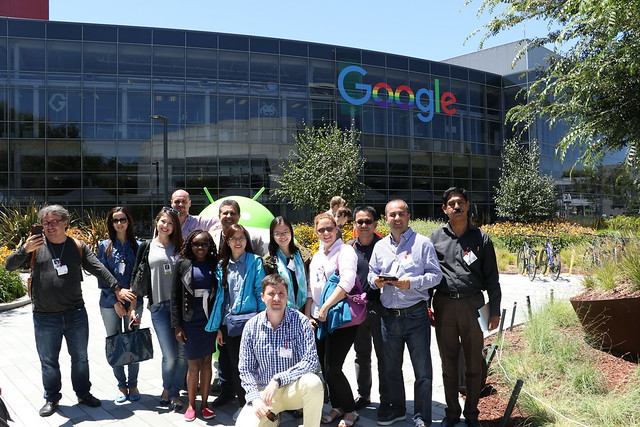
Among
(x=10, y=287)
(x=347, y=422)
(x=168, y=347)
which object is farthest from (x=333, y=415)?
(x=10, y=287)

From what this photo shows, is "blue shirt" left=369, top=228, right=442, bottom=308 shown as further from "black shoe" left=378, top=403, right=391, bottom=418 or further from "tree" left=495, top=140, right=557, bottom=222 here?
"tree" left=495, top=140, right=557, bottom=222

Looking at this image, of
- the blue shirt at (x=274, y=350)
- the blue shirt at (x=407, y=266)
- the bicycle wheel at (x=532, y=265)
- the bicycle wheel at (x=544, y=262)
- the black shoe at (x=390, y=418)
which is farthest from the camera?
the bicycle wheel at (x=544, y=262)

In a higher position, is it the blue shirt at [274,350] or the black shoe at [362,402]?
the blue shirt at [274,350]

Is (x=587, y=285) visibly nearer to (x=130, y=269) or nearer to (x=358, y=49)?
(x=130, y=269)

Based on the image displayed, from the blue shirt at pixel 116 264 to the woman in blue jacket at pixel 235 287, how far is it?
1.19m

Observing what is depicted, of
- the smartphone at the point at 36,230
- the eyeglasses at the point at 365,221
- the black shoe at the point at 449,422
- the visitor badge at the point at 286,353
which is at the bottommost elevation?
the black shoe at the point at 449,422

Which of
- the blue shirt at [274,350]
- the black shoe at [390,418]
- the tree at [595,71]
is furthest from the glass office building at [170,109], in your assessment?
the blue shirt at [274,350]

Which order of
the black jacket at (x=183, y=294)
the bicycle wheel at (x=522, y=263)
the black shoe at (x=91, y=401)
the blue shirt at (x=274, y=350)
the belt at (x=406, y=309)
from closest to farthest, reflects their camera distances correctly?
1. the blue shirt at (x=274, y=350)
2. the belt at (x=406, y=309)
3. the black jacket at (x=183, y=294)
4. the black shoe at (x=91, y=401)
5. the bicycle wheel at (x=522, y=263)

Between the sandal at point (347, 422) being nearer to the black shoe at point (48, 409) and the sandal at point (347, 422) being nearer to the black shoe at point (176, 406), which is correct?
the black shoe at point (176, 406)

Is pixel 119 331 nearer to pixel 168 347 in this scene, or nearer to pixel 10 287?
pixel 168 347

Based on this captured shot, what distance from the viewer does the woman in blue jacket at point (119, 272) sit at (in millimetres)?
5125

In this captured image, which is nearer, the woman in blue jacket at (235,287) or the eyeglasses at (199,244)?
the woman in blue jacket at (235,287)

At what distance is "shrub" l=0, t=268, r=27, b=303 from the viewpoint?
1071 centimetres

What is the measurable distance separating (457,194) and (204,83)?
1065 inches
